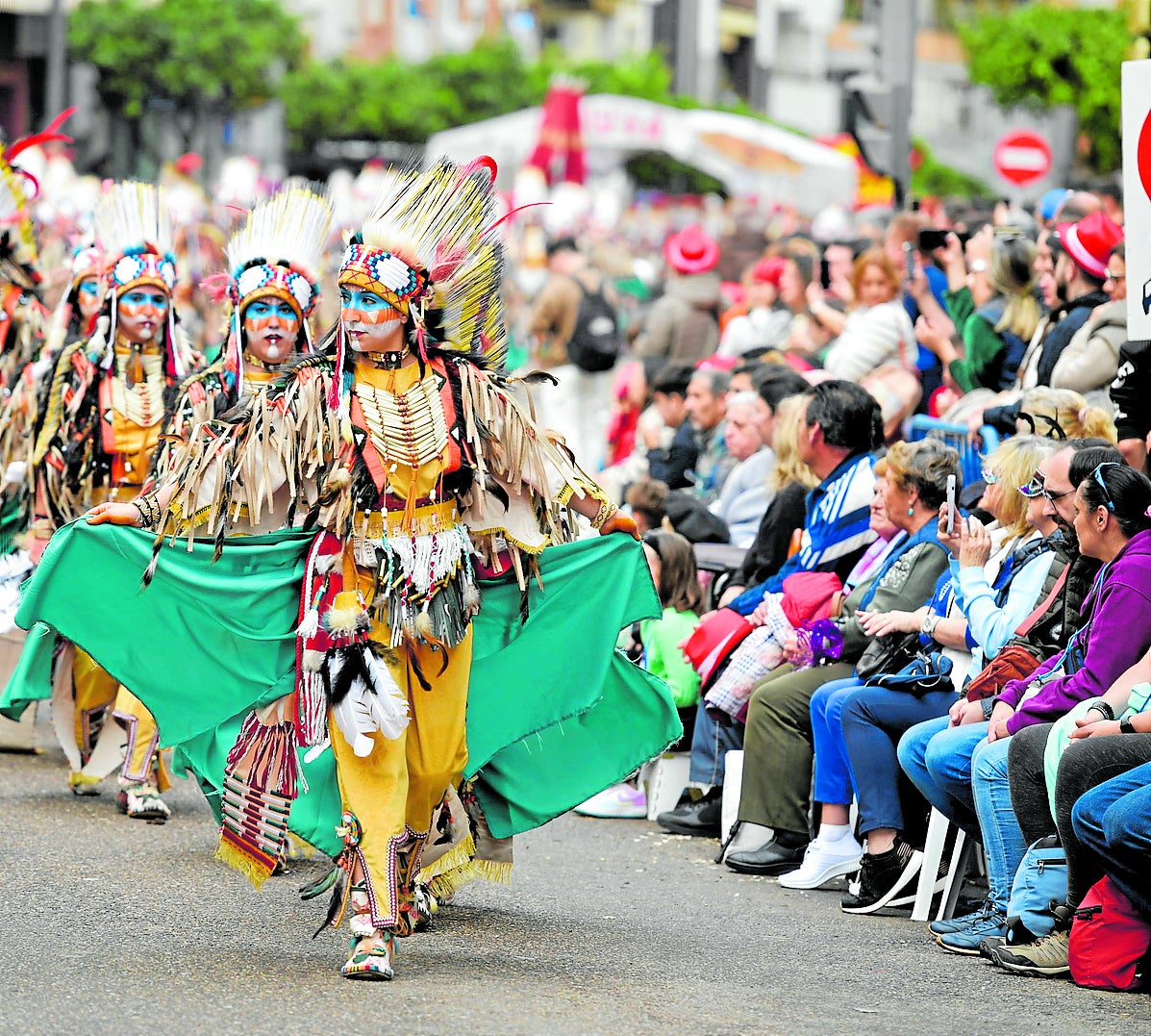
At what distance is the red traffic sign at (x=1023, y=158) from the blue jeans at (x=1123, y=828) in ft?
40.6

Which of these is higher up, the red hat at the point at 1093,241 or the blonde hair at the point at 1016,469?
the red hat at the point at 1093,241

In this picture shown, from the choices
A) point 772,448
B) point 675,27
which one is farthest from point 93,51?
point 772,448

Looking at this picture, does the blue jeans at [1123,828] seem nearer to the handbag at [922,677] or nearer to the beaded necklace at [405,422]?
the handbag at [922,677]

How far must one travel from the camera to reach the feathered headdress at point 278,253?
25.0ft

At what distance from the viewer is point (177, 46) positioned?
42.7m

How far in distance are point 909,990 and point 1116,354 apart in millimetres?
3221

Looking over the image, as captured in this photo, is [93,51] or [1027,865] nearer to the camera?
[1027,865]

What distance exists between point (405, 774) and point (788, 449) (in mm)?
3069

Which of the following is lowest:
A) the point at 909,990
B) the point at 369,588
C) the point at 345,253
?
the point at 909,990

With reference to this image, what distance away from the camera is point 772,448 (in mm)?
9211

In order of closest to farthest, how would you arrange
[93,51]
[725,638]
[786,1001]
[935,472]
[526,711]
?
[786,1001] → [526,711] → [935,472] → [725,638] → [93,51]

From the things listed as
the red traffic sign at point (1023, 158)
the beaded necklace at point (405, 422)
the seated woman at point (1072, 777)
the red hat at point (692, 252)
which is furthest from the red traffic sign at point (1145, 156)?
the red traffic sign at point (1023, 158)

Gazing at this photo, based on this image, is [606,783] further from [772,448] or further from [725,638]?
[772,448]

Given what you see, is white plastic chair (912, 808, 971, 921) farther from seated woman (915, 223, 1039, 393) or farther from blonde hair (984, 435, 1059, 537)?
seated woman (915, 223, 1039, 393)
